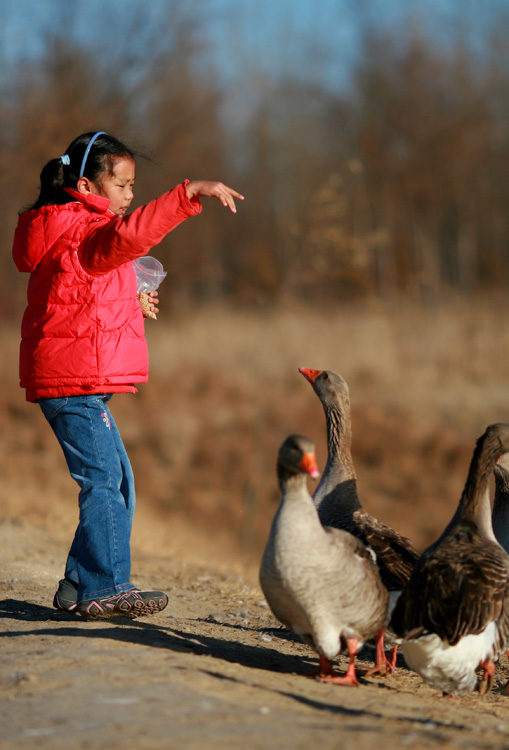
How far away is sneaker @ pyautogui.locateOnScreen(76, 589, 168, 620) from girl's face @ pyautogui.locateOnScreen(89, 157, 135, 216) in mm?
2105

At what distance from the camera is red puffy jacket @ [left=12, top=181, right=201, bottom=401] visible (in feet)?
15.0

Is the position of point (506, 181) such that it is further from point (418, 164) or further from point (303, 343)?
point (303, 343)

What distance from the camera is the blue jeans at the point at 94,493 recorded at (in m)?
4.68

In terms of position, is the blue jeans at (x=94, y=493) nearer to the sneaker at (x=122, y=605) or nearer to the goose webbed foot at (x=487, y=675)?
the sneaker at (x=122, y=605)

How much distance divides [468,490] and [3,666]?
2391 mm

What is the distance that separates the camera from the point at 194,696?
3.30 meters

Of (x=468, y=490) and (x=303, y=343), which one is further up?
(x=303, y=343)

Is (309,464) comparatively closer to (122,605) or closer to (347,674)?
(347,674)

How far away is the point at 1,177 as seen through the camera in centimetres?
1714

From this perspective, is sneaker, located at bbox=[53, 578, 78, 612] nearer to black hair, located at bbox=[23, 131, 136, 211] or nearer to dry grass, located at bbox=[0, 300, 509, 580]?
black hair, located at bbox=[23, 131, 136, 211]

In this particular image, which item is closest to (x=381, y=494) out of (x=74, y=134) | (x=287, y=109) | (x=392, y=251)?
(x=74, y=134)

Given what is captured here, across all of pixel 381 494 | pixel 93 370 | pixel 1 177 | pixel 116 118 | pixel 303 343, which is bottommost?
pixel 381 494

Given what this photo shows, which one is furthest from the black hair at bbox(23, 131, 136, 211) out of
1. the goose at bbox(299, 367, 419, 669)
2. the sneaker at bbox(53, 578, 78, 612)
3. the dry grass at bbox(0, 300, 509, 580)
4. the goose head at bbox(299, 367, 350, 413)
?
the dry grass at bbox(0, 300, 509, 580)

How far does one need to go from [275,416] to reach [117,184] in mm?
11489
